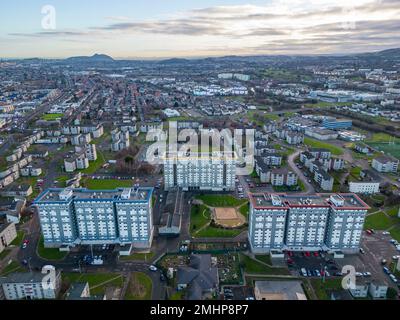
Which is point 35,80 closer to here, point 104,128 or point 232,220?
point 104,128

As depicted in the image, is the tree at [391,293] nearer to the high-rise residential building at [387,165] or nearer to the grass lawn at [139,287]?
the grass lawn at [139,287]

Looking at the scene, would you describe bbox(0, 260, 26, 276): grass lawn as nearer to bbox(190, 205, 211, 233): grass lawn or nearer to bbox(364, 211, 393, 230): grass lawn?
bbox(190, 205, 211, 233): grass lawn

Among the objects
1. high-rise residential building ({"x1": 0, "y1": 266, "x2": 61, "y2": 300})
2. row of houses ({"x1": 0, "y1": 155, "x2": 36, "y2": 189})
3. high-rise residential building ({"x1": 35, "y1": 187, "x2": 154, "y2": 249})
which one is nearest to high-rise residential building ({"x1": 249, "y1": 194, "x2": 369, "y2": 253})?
high-rise residential building ({"x1": 35, "y1": 187, "x2": 154, "y2": 249})

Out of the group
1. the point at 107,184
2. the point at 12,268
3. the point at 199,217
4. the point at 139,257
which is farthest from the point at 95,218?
the point at 107,184

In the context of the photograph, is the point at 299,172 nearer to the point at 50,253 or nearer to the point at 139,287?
the point at 139,287

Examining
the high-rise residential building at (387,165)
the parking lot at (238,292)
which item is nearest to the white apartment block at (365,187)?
the high-rise residential building at (387,165)
